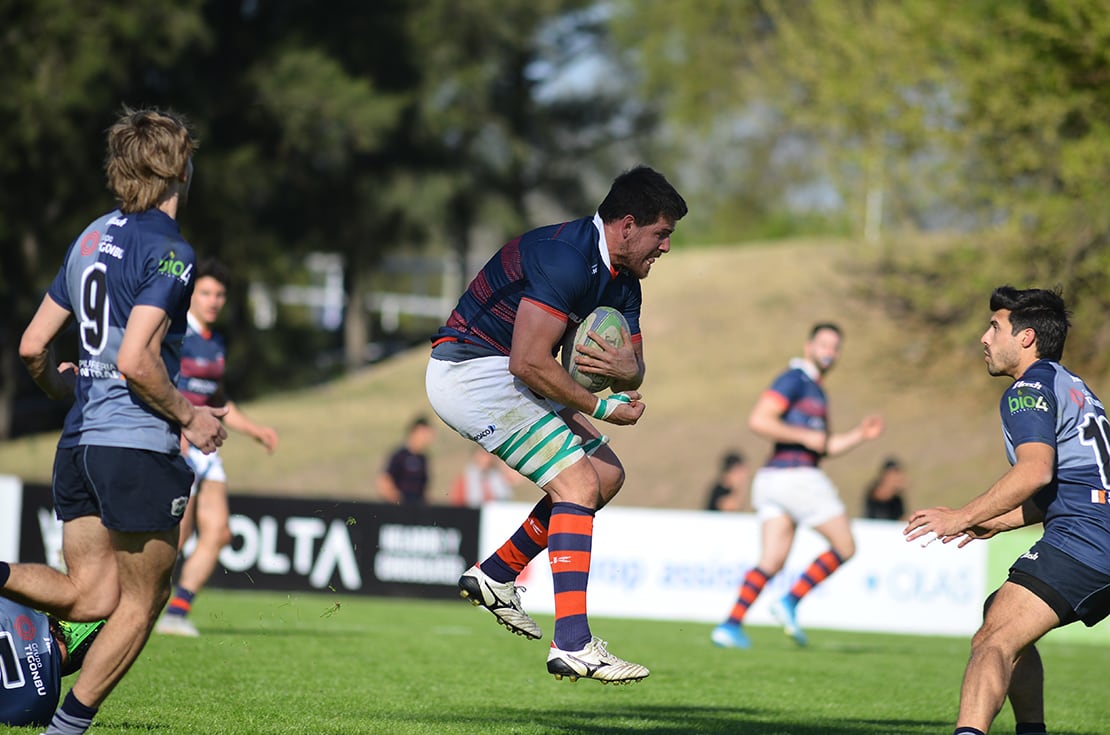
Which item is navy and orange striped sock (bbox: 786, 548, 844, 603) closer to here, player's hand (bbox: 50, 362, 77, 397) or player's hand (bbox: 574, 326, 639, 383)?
player's hand (bbox: 574, 326, 639, 383)

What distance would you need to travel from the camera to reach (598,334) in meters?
5.90

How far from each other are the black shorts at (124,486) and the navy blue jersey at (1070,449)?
3.19 m

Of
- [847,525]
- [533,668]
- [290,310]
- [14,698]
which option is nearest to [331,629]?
[533,668]

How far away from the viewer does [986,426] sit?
27.3m

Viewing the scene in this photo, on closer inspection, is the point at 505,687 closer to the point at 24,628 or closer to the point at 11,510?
the point at 24,628

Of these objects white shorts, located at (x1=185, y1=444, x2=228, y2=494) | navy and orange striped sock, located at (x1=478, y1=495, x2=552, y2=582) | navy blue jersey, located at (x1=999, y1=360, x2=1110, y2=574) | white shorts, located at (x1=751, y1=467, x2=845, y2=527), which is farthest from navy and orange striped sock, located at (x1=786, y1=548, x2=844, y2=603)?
navy blue jersey, located at (x1=999, y1=360, x2=1110, y2=574)

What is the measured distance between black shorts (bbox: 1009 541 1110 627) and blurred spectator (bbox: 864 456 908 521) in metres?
11.3

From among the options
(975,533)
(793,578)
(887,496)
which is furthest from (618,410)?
(887,496)

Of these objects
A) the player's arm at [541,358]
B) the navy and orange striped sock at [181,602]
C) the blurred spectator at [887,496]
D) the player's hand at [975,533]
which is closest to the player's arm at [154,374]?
the player's arm at [541,358]

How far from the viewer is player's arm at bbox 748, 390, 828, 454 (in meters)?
11.3

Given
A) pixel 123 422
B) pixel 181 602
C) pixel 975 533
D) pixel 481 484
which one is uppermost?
pixel 123 422

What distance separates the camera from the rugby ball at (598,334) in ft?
19.4

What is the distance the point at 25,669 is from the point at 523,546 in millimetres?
2212

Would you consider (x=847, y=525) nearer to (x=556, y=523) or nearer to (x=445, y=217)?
(x=556, y=523)
